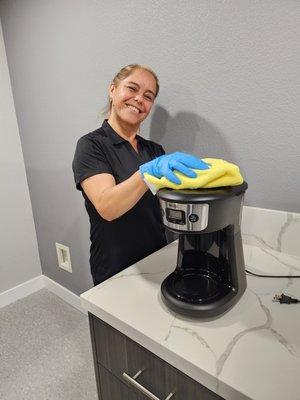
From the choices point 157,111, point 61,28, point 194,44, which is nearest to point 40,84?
point 61,28

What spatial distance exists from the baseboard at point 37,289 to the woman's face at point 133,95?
1.37 m

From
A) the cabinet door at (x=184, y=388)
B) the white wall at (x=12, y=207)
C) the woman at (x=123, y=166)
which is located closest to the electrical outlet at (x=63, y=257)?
the white wall at (x=12, y=207)

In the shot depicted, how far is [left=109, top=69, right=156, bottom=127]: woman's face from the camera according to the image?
0.99 m

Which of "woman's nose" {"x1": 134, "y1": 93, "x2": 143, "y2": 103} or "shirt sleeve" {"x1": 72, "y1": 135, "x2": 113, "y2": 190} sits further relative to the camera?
"woman's nose" {"x1": 134, "y1": 93, "x2": 143, "y2": 103}

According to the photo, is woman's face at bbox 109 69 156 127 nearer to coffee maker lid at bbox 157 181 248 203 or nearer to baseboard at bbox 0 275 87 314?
coffee maker lid at bbox 157 181 248 203

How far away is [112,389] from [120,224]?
18.9 inches

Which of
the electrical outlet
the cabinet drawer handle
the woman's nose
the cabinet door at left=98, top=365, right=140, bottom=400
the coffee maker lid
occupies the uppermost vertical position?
the woman's nose

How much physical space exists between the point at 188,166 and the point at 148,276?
385mm

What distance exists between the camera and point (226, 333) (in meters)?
0.62

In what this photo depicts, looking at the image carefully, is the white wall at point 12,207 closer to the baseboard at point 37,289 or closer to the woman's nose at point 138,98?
the baseboard at point 37,289

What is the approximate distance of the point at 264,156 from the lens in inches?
36.9

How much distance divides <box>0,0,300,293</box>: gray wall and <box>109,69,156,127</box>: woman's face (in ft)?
0.46

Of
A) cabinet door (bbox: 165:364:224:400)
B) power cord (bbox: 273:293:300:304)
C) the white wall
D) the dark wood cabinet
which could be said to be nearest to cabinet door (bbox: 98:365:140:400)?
the dark wood cabinet

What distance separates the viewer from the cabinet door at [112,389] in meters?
0.76
